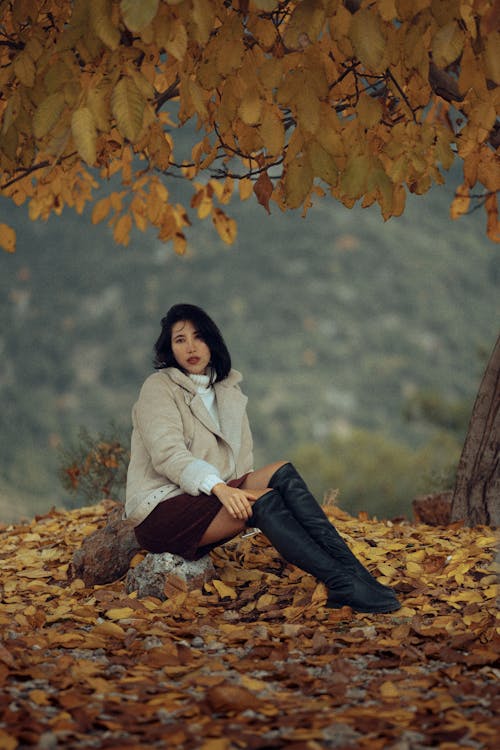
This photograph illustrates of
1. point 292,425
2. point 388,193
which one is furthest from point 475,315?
point 388,193

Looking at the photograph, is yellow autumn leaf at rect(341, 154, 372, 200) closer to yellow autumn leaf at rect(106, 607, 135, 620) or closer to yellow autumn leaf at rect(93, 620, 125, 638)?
yellow autumn leaf at rect(93, 620, 125, 638)

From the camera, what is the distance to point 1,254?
1441 centimetres

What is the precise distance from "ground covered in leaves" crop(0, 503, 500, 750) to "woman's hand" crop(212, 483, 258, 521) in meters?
0.39

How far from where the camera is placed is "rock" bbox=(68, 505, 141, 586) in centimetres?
407

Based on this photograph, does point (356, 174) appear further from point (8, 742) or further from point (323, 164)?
point (8, 742)

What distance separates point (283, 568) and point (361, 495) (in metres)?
4.70

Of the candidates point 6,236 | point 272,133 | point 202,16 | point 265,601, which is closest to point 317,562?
point 265,601

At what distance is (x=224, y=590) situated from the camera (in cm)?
368

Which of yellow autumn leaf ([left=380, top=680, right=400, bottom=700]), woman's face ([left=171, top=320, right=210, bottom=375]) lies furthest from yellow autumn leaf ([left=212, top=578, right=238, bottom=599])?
yellow autumn leaf ([left=380, top=680, right=400, bottom=700])

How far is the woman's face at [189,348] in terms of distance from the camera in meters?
3.85

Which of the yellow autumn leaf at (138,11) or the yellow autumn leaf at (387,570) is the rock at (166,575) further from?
the yellow autumn leaf at (138,11)

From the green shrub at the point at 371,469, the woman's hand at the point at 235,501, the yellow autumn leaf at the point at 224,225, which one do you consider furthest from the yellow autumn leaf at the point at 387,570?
the green shrub at the point at 371,469

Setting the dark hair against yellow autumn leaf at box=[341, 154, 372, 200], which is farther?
the dark hair

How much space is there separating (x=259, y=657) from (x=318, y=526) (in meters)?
0.64
